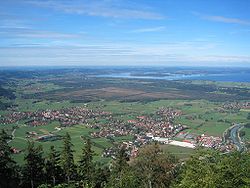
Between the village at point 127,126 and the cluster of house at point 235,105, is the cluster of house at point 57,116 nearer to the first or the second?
the village at point 127,126

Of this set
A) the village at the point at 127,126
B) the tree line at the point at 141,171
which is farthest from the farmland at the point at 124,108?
the tree line at the point at 141,171

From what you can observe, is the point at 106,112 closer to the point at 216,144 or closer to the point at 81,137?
the point at 81,137

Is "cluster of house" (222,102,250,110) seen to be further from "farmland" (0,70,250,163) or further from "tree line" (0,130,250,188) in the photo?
"tree line" (0,130,250,188)

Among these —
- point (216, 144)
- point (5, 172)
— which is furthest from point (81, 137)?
point (5, 172)

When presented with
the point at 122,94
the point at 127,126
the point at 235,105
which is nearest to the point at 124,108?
the point at 127,126

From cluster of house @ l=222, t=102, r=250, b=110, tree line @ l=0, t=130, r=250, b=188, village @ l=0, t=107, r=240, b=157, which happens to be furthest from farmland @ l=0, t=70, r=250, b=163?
tree line @ l=0, t=130, r=250, b=188
